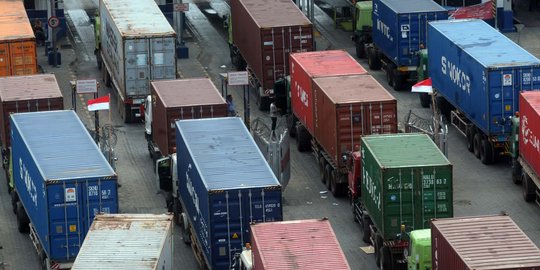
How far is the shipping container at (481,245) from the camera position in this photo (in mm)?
38406

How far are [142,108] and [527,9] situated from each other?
1095 inches

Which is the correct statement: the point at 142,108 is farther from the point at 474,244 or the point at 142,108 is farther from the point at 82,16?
the point at 474,244

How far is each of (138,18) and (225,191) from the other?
23.5 m

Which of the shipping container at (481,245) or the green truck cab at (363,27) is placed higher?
the shipping container at (481,245)

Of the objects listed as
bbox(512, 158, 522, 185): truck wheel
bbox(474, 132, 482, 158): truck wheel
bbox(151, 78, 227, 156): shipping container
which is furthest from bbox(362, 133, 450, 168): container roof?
bbox(474, 132, 482, 158): truck wheel

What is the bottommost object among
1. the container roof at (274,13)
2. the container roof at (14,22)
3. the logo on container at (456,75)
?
the logo on container at (456,75)

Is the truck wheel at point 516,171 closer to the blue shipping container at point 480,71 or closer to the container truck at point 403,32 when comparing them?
the blue shipping container at point 480,71

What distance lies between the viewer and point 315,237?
3972 centimetres

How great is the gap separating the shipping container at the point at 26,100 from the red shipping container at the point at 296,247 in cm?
1734

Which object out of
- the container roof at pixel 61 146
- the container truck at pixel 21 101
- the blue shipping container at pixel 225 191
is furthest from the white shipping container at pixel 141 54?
the blue shipping container at pixel 225 191

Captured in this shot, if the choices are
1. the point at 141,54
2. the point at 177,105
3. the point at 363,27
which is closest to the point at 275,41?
the point at 141,54

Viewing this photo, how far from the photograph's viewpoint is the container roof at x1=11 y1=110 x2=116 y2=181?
153 ft

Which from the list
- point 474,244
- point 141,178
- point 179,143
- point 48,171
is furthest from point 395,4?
point 474,244

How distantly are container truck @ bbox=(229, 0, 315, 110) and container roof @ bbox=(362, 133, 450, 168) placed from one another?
51.9 feet
